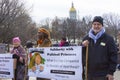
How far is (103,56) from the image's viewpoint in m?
6.57

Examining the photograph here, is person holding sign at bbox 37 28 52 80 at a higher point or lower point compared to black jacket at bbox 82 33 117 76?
higher

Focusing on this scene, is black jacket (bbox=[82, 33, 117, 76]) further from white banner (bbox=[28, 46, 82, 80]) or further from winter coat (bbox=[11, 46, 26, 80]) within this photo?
winter coat (bbox=[11, 46, 26, 80])

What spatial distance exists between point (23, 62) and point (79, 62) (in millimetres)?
2373

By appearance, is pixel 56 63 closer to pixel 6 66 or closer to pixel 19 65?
pixel 19 65

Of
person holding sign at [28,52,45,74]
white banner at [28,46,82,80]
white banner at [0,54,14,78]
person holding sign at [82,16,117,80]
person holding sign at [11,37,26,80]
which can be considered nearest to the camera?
person holding sign at [82,16,117,80]

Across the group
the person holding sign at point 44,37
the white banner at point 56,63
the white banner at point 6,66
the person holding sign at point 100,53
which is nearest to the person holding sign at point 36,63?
the white banner at point 56,63

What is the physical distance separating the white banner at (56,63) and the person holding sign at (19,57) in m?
0.52

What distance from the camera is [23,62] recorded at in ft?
31.0

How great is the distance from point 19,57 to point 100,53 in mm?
3414

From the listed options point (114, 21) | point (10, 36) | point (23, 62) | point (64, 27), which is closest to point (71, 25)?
point (64, 27)

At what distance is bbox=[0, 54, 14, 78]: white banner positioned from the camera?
9.64m

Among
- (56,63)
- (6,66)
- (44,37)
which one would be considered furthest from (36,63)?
(6,66)

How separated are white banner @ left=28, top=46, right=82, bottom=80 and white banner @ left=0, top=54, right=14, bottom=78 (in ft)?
2.90

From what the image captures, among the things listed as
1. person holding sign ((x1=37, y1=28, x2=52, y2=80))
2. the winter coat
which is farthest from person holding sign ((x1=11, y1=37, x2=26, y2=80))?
person holding sign ((x1=37, y1=28, x2=52, y2=80))
